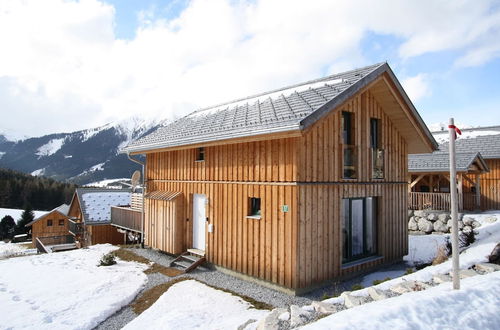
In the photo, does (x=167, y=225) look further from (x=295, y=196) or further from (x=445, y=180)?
(x=445, y=180)

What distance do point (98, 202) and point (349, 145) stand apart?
83.4 ft

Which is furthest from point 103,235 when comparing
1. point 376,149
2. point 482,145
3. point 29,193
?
point 29,193

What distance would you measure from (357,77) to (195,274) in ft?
25.9

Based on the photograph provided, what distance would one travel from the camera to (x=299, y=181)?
28.0ft

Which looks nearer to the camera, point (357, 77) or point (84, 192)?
point (357, 77)

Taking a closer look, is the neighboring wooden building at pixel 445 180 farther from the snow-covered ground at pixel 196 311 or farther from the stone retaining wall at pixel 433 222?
the snow-covered ground at pixel 196 311

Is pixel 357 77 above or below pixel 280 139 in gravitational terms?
above

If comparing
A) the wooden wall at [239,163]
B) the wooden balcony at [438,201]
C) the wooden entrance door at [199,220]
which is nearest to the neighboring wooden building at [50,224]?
the wooden wall at [239,163]

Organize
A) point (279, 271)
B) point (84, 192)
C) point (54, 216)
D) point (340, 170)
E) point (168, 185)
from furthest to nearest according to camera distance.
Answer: point (54, 216), point (84, 192), point (168, 185), point (340, 170), point (279, 271)

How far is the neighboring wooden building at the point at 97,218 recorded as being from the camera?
2530 cm

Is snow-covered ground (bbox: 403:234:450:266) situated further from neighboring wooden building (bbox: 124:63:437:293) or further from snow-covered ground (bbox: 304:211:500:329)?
snow-covered ground (bbox: 304:211:500:329)

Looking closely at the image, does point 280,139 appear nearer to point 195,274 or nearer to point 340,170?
point 340,170

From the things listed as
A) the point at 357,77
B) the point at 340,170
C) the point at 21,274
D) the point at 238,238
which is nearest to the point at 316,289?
the point at 238,238

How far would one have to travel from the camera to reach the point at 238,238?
9.96m
